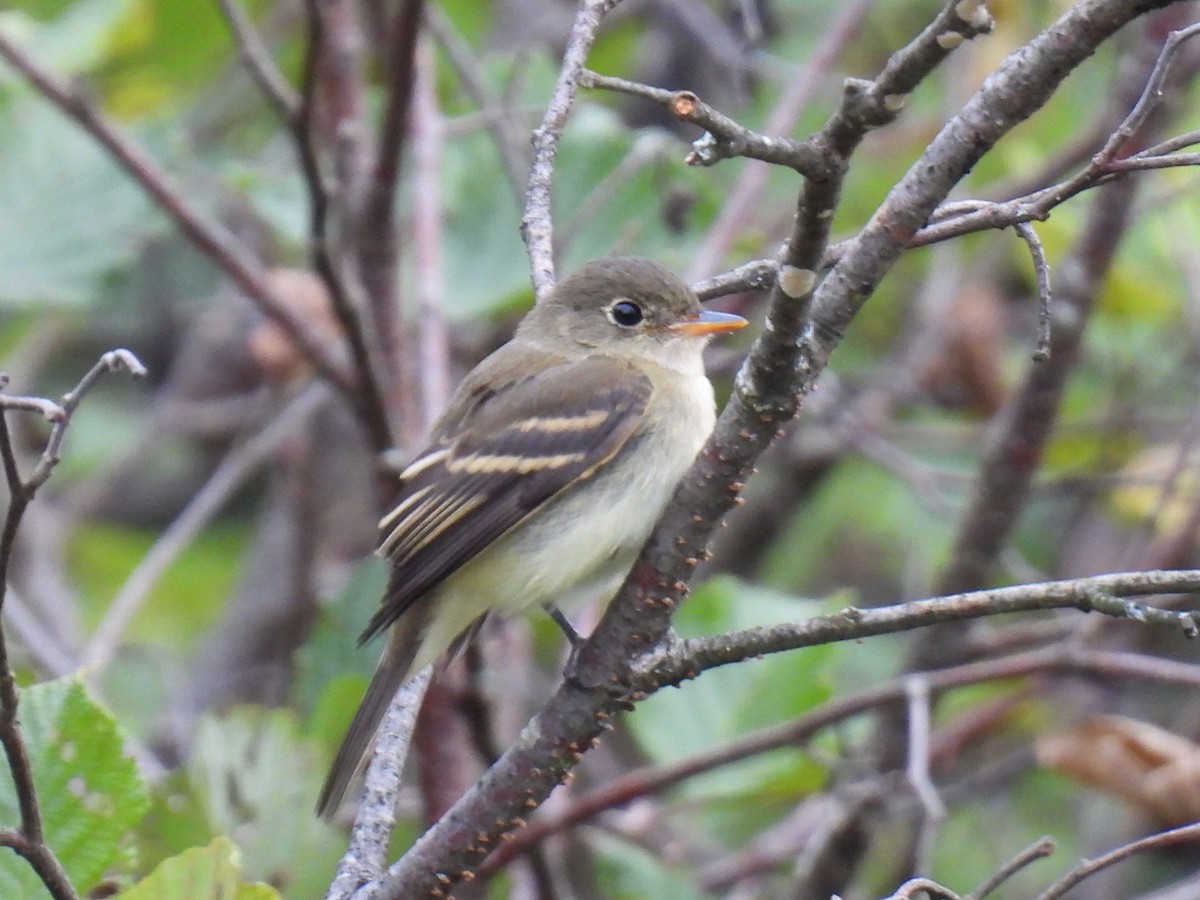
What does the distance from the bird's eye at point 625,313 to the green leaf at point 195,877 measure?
2.05m

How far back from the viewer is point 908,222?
1.88 metres

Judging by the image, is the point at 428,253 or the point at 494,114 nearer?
the point at 494,114

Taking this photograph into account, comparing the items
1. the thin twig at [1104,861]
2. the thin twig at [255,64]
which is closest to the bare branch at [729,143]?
the thin twig at [1104,861]

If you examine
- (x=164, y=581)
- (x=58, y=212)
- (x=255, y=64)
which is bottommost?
(x=255, y=64)

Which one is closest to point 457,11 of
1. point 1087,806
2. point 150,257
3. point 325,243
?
point 150,257

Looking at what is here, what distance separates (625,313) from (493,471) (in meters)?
0.66

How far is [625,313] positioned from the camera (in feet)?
12.4

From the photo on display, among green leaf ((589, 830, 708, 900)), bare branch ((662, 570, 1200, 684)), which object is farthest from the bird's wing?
bare branch ((662, 570, 1200, 684))

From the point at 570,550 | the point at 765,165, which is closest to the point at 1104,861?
the point at 570,550

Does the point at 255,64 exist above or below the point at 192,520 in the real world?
above

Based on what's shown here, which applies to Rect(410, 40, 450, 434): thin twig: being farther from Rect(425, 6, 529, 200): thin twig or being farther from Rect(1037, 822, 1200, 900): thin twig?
Rect(1037, 822, 1200, 900): thin twig

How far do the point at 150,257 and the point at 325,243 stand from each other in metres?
3.62

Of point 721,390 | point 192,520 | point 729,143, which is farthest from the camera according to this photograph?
point 721,390

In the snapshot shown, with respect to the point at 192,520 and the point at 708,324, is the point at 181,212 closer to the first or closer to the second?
the point at 192,520
